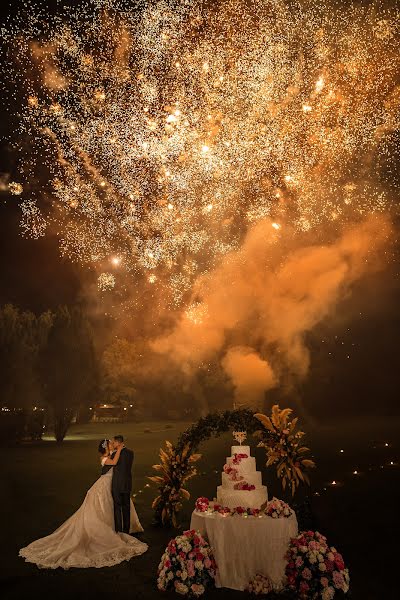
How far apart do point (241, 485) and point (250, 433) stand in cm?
130

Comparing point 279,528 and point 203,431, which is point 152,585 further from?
point 203,431

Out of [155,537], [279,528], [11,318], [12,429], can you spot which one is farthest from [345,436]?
[279,528]

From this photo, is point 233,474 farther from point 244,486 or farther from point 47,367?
point 47,367

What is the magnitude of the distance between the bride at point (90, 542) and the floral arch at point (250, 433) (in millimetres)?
1144

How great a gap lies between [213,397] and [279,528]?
40.5m

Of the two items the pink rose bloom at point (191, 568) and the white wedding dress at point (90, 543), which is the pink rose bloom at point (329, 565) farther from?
the white wedding dress at point (90, 543)

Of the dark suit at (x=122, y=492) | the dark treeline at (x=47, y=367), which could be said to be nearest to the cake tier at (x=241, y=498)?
the dark suit at (x=122, y=492)

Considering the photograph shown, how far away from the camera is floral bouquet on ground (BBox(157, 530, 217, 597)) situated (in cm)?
672

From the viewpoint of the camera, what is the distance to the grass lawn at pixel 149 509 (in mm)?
7059

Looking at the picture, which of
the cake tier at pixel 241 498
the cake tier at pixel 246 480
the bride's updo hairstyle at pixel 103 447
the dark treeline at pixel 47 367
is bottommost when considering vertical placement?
the cake tier at pixel 241 498

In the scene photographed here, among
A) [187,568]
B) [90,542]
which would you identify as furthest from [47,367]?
[187,568]

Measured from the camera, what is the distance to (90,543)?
8727 millimetres

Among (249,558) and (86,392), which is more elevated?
(86,392)

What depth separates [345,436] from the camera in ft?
104
